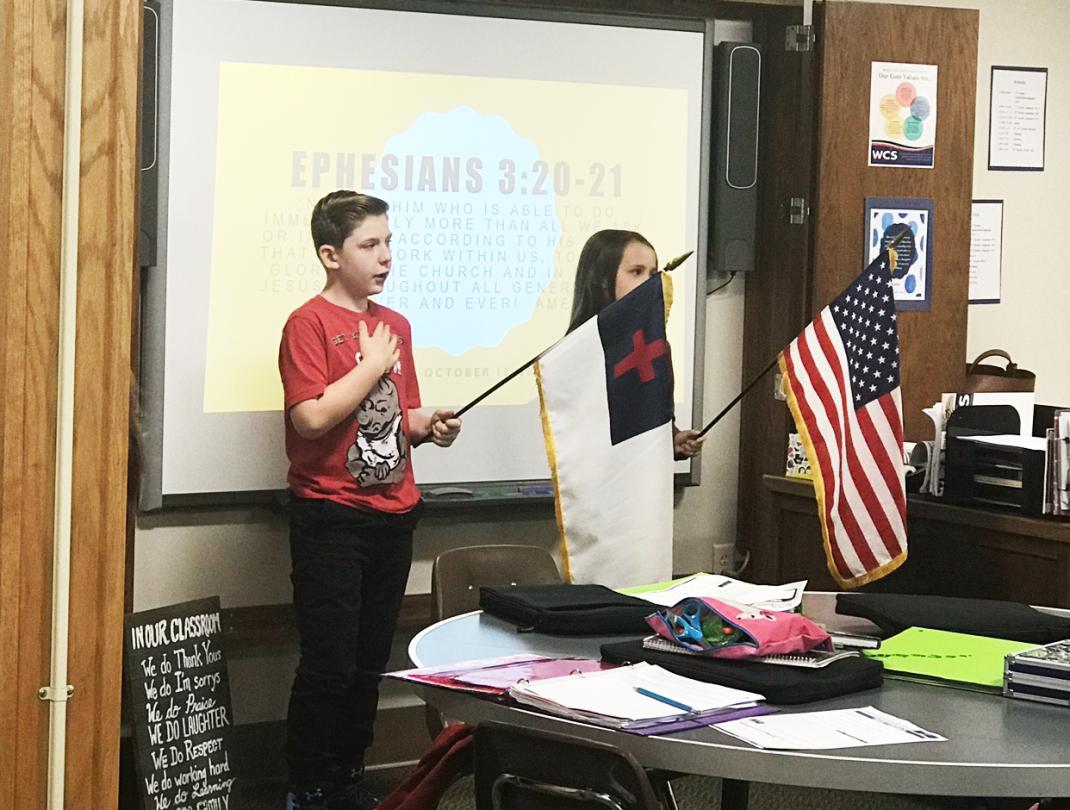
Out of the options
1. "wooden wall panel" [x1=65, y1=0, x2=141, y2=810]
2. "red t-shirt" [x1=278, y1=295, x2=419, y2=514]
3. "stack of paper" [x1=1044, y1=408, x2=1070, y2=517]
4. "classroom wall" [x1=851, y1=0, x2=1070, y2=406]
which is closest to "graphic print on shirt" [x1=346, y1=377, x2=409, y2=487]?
"red t-shirt" [x1=278, y1=295, x2=419, y2=514]

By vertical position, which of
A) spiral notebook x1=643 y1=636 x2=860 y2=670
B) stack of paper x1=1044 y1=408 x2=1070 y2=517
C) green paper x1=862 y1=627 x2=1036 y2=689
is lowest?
green paper x1=862 y1=627 x2=1036 y2=689

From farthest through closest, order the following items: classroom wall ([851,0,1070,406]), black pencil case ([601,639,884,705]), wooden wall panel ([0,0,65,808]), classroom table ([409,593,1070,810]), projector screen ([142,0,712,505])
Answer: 1. classroom wall ([851,0,1070,406])
2. projector screen ([142,0,712,505])
3. wooden wall panel ([0,0,65,808])
4. black pencil case ([601,639,884,705])
5. classroom table ([409,593,1070,810])

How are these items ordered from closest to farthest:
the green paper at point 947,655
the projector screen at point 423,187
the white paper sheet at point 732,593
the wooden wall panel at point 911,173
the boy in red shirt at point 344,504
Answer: the green paper at point 947,655 < the white paper sheet at point 732,593 < the boy in red shirt at point 344,504 < the projector screen at point 423,187 < the wooden wall panel at point 911,173

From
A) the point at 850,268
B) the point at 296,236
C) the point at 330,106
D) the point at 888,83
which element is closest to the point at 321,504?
the point at 296,236

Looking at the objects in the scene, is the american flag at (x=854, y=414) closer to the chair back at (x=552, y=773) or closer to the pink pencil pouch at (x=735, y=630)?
the pink pencil pouch at (x=735, y=630)

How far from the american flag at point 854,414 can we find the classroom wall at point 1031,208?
170 centimetres

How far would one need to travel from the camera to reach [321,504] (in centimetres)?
346

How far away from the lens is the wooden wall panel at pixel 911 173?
427 cm

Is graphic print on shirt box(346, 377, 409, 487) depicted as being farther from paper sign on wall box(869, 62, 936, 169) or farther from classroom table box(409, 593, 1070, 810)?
paper sign on wall box(869, 62, 936, 169)

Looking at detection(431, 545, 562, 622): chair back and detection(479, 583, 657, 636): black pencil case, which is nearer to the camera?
detection(479, 583, 657, 636): black pencil case

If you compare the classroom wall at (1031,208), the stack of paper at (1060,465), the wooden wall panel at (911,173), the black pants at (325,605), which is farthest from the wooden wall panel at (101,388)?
the classroom wall at (1031,208)

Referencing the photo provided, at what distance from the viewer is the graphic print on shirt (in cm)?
347

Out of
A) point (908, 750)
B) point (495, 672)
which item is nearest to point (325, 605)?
point (495, 672)

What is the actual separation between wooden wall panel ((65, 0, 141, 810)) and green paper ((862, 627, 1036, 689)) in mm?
1241
